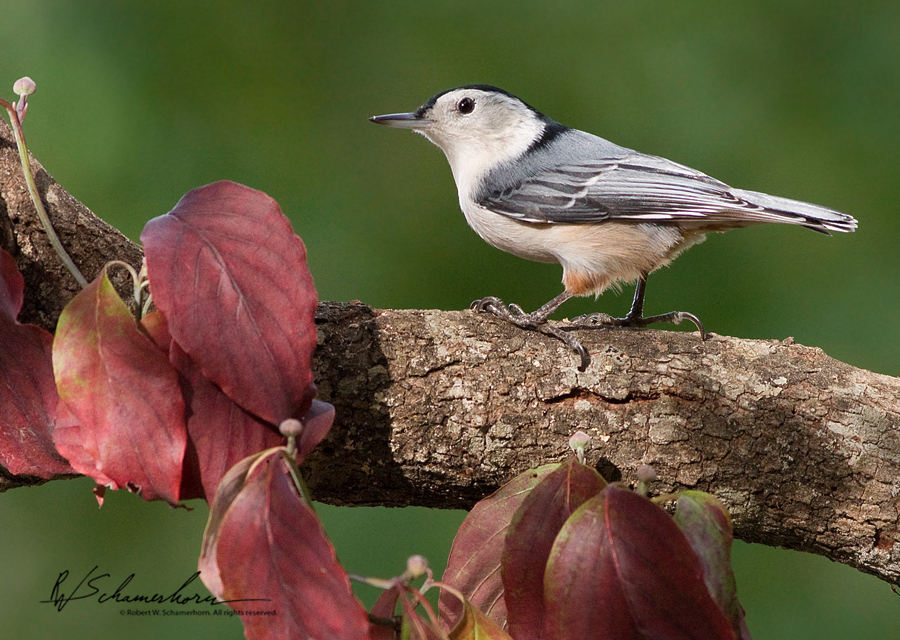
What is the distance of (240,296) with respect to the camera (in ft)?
2.14

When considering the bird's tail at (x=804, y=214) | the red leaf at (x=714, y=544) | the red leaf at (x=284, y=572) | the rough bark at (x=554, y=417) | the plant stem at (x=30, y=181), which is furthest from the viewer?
the bird's tail at (x=804, y=214)

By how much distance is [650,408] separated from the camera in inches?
40.2

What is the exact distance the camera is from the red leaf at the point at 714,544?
0.66 meters

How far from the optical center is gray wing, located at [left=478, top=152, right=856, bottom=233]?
138cm

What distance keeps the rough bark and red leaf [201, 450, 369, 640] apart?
1.33 ft

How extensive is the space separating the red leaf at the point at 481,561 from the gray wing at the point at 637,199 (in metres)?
0.78

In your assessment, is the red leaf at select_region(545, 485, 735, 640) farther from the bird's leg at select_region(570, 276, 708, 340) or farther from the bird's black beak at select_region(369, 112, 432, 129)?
the bird's black beak at select_region(369, 112, 432, 129)

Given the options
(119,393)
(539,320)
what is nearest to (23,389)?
(119,393)

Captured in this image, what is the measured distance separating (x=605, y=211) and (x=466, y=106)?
40 cm

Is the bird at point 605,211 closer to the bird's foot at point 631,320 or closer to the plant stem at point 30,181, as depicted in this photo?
the bird's foot at point 631,320

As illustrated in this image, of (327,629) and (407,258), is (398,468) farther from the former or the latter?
(407,258)

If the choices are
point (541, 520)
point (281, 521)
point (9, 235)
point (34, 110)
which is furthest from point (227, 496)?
point (34, 110)

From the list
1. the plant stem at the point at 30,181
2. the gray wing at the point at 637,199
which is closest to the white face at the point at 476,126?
the gray wing at the point at 637,199

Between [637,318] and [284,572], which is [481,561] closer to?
[284,572]
